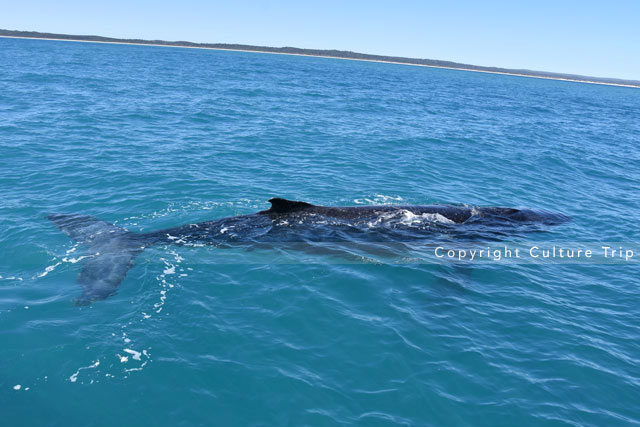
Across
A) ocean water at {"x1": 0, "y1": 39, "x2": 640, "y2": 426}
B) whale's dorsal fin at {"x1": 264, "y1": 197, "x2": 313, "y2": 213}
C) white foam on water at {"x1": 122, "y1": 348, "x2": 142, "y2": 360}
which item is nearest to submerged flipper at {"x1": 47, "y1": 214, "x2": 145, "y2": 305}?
ocean water at {"x1": 0, "y1": 39, "x2": 640, "y2": 426}

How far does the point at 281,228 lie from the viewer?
48.5 ft

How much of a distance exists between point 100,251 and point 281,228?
5748mm

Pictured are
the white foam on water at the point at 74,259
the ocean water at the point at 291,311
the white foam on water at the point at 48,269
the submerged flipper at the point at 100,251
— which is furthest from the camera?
the white foam on water at the point at 74,259

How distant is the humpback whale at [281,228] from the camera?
1334cm

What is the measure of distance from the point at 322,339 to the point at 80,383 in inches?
203

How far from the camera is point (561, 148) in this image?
34.9 metres

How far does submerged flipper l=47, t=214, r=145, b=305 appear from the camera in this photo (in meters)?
11.4

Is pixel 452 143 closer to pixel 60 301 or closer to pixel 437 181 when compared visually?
pixel 437 181

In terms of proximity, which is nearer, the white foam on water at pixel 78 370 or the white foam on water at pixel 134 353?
the white foam on water at pixel 78 370

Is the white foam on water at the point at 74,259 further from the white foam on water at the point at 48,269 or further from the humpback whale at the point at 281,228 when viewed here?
the white foam on water at the point at 48,269

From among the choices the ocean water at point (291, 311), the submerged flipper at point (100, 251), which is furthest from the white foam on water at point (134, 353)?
the submerged flipper at point (100, 251)

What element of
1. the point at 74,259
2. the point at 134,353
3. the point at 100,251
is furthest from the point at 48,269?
the point at 134,353

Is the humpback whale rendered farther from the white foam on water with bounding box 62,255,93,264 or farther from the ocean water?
the ocean water

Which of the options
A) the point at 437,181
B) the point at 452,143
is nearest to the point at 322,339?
the point at 437,181
